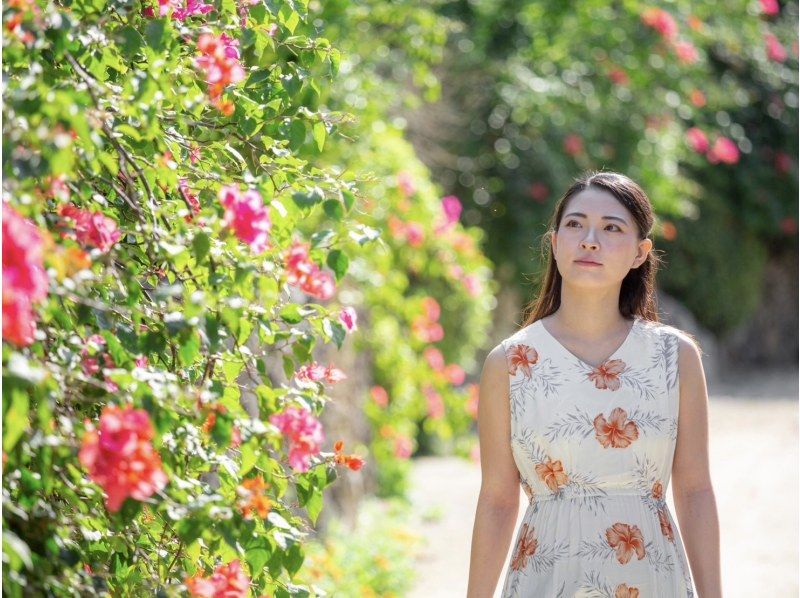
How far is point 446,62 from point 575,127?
1.16m

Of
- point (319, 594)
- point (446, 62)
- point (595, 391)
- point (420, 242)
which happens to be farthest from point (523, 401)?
point (446, 62)

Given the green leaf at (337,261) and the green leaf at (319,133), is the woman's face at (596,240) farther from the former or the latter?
the green leaf at (337,261)

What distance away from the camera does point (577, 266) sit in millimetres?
2295

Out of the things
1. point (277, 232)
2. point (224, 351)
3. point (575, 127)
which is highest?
point (575, 127)

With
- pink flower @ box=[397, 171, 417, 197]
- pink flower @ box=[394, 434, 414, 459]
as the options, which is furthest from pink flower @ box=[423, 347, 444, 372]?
pink flower @ box=[397, 171, 417, 197]

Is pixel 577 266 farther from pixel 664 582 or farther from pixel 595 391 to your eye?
pixel 664 582

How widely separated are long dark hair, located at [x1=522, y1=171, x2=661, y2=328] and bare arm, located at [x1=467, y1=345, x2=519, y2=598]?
206 mm

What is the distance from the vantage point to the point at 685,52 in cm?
867

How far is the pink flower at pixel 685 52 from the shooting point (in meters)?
8.66

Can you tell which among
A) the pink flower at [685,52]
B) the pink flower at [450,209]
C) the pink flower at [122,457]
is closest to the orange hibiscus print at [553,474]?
the pink flower at [122,457]

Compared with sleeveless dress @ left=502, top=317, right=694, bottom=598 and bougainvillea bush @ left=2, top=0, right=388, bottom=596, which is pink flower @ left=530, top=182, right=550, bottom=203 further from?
bougainvillea bush @ left=2, top=0, right=388, bottom=596

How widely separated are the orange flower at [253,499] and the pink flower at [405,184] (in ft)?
16.2

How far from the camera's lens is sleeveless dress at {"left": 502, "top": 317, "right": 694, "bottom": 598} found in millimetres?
2203

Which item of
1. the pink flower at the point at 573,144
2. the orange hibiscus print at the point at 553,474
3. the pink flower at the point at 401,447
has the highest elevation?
the pink flower at the point at 573,144
